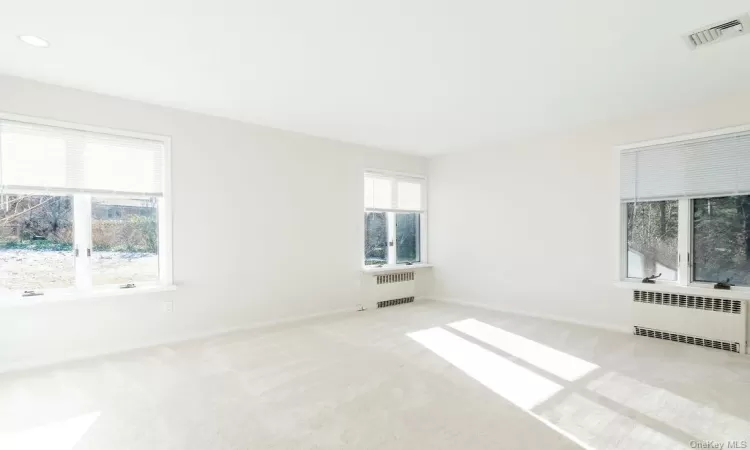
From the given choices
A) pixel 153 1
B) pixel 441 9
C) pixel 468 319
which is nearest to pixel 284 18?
pixel 153 1

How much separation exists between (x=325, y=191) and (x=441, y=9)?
348 cm

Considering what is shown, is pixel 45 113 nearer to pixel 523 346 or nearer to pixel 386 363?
pixel 386 363

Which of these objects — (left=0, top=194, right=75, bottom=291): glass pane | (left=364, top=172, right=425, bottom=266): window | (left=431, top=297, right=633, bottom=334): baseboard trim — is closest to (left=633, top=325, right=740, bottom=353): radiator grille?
(left=431, top=297, right=633, bottom=334): baseboard trim

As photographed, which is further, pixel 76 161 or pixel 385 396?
pixel 76 161

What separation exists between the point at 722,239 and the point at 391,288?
408 centimetres

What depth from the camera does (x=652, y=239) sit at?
4457mm

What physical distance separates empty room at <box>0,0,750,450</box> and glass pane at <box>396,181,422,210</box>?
45 cm

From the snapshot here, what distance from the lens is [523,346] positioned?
13.1 feet

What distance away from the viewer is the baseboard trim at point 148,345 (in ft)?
10.9

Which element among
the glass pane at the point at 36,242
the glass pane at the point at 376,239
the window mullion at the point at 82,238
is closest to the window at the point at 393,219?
the glass pane at the point at 376,239

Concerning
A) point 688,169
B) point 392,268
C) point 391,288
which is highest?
point 688,169

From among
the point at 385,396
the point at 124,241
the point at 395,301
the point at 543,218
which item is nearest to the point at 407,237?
the point at 395,301

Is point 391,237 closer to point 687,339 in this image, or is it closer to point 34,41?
point 687,339

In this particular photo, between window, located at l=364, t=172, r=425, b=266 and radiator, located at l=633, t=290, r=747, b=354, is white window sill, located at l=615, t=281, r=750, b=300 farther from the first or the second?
window, located at l=364, t=172, r=425, b=266
